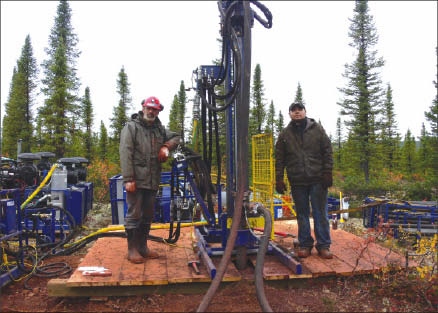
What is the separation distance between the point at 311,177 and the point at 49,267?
12.7ft

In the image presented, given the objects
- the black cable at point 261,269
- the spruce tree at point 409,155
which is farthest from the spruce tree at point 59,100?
the spruce tree at point 409,155

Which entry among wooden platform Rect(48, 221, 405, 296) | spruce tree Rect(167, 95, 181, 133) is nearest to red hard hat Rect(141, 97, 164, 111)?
wooden platform Rect(48, 221, 405, 296)

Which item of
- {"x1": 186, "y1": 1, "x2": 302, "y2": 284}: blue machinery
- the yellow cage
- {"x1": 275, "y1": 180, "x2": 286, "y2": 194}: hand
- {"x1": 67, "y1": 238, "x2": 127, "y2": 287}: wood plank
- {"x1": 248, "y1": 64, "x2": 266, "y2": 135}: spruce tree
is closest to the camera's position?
{"x1": 67, "y1": 238, "x2": 127, "y2": 287}: wood plank

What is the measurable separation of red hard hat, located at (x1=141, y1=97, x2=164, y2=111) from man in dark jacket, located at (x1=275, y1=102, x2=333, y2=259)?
1701mm

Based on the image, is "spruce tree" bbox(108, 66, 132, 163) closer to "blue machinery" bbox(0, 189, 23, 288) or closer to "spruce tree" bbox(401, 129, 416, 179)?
"blue machinery" bbox(0, 189, 23, 288)

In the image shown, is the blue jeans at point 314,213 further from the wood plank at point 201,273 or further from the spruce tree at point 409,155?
the spruce tree at point 409,155

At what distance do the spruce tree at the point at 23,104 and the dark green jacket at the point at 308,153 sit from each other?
109ft

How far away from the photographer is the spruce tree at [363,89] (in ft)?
79.3

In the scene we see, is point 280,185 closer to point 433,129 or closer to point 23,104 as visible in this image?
point 433,129

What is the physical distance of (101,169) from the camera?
1655 cm

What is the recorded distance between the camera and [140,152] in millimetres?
3945

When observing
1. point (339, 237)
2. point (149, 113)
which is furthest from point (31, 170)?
point (339, 237)

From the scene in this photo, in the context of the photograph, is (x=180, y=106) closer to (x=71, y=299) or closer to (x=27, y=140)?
(x=27, y=140)

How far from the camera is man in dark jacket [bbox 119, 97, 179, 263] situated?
388cm
